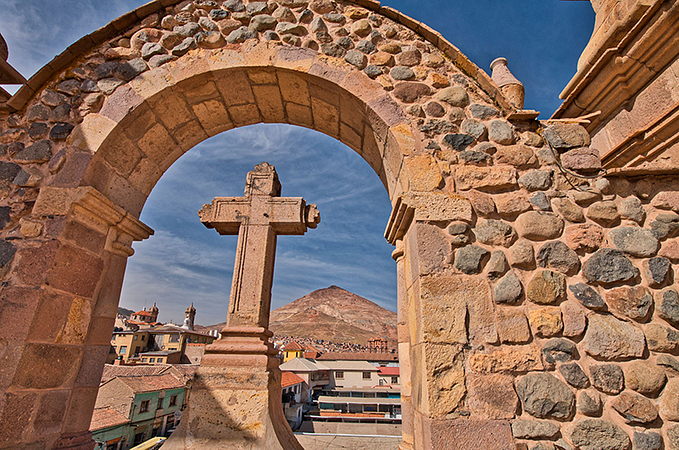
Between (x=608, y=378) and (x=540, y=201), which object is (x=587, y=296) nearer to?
(x=608, y=378)

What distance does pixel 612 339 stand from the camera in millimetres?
2014

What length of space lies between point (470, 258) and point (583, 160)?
3.80 feet

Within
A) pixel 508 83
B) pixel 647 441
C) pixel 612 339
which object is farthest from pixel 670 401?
pixel 508 83

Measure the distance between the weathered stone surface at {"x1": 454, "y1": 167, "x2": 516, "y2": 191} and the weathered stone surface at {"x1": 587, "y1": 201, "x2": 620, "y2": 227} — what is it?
52 centimetres

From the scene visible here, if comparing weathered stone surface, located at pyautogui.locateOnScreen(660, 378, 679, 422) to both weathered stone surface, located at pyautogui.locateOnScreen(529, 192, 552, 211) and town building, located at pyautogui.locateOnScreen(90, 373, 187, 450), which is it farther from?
town building, located at pyautogui.locateOnScreen(90, 373, 187, 450)

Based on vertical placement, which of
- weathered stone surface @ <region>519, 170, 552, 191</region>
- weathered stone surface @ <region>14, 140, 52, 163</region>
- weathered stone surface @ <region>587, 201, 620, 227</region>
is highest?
weathered stone surface @ <region>14, 140, 52, 163</region>

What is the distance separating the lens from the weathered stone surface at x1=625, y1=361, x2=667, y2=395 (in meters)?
1.93

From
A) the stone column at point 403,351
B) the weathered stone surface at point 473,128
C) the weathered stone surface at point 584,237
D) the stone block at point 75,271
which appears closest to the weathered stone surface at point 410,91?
the weathered stone surface at point 473,128

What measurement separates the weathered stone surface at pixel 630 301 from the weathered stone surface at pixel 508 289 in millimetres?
531

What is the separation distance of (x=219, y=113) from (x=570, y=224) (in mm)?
3063

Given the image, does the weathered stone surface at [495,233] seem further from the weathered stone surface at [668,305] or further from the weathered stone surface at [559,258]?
the weathered stone surface at [668,305]

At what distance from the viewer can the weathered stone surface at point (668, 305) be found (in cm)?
205

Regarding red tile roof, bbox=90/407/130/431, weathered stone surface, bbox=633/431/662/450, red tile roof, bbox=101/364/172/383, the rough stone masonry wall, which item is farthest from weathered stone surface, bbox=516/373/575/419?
red tile roof, bbox=101/364/172/383

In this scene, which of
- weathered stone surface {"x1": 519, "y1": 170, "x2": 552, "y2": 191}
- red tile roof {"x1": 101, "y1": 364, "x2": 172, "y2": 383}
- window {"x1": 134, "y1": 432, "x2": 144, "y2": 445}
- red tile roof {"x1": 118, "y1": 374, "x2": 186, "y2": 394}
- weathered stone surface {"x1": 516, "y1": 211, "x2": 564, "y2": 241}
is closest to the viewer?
weathered stone surface {"x1": 516, "y1": 211, "x2": 564, "y2": 241}
